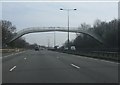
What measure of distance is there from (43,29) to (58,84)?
342 feet

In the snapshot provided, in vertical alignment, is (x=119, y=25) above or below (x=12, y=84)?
above

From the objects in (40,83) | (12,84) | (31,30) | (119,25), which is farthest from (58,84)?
(31,30)

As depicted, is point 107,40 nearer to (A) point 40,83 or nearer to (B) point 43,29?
(B) point 43,29

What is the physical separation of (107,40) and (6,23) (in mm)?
54015

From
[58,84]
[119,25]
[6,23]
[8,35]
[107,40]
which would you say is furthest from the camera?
[6,23]

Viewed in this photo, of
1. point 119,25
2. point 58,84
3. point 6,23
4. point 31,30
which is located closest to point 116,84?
point 58,84

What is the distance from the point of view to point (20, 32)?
116m

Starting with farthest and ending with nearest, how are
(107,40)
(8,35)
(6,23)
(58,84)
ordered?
(6,23)
(8,35)
(107,40)
(58,84)

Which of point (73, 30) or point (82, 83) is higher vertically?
point (73, 30)

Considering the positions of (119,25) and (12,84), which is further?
(119,25)

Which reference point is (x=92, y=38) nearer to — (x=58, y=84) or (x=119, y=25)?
(x=119, y=25)

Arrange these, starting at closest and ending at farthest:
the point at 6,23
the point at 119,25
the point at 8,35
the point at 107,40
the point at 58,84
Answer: the point at 58,84, the point at 119,25, the point at 107,40, the point at 8,35, the point at 6,23

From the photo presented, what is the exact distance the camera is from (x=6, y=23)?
5143 inches

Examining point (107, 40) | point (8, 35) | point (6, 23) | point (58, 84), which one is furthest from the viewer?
point (6, 23)
